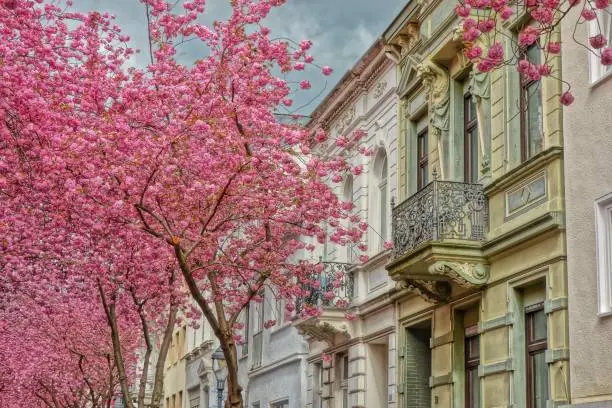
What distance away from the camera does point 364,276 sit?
24.2 m

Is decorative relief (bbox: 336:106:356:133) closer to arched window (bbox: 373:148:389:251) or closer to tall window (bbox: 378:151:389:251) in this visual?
arched window (bbox: 373:148:389:251)

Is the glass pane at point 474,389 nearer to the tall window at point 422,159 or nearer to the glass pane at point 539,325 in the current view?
the glass pane at point 539,325

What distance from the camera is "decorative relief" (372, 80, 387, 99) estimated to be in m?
24.1

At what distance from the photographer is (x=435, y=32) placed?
2045 centimetres

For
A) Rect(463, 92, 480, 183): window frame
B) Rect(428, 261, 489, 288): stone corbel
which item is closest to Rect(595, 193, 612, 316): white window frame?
Rect(428, 261, 489, 288): stone corbel

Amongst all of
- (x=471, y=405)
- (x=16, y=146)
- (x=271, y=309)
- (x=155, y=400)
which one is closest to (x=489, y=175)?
(x=471, y=405)

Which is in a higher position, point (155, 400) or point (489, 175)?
point (489, 175)

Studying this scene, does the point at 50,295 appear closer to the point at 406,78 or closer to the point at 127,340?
the point at 127,340

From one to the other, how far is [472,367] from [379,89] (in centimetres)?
820

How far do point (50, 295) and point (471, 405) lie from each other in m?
17.6

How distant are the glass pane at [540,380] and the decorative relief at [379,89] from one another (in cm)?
974

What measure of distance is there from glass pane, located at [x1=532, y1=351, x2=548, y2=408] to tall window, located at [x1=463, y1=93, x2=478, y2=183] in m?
4.01

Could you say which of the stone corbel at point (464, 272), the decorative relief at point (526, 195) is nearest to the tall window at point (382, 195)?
the stone corbel at point (464, 272)

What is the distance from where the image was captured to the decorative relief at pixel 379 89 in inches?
949
